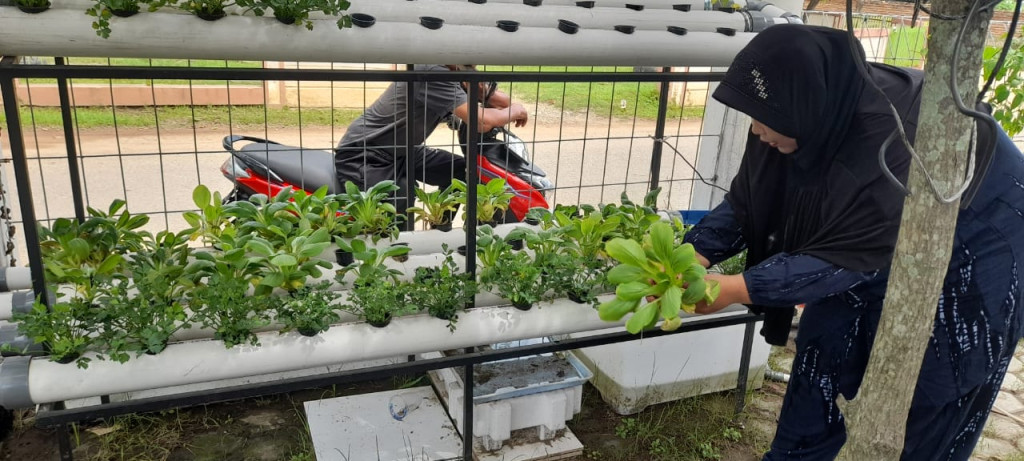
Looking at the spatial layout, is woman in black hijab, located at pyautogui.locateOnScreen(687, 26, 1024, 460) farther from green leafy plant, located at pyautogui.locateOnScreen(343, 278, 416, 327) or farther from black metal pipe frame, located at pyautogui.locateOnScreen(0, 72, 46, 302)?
black metal pipe frame, located at pyautogui.locateOnScreen(0, 72, 46, 302)

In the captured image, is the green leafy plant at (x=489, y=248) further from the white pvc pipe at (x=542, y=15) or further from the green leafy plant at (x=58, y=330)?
the green leafy plant at (x=58, y=330)

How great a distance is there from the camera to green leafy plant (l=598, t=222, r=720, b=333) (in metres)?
1.70

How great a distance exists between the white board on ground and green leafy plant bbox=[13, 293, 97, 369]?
0.95 m

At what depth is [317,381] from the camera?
200 cm

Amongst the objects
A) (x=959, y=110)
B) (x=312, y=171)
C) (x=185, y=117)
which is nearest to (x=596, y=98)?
(x=185, y=117)

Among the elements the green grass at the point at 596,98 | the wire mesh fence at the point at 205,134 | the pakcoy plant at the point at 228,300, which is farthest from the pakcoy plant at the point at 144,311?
the green grass at the point at 596,98

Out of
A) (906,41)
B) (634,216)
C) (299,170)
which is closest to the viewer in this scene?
(634,216)

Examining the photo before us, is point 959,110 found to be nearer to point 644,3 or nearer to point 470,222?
point 470,222

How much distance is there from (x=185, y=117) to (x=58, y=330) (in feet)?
21.3

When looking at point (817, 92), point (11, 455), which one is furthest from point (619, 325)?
point (11, 455)

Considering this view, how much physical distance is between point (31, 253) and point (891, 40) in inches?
238

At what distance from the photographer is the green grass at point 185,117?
6.99 metres

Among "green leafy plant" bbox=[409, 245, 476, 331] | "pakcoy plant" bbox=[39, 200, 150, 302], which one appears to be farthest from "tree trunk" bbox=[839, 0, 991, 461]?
"pakcoy plant" bbox=[39, 200, 150, 302]

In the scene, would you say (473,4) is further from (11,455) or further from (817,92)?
(11,455)
